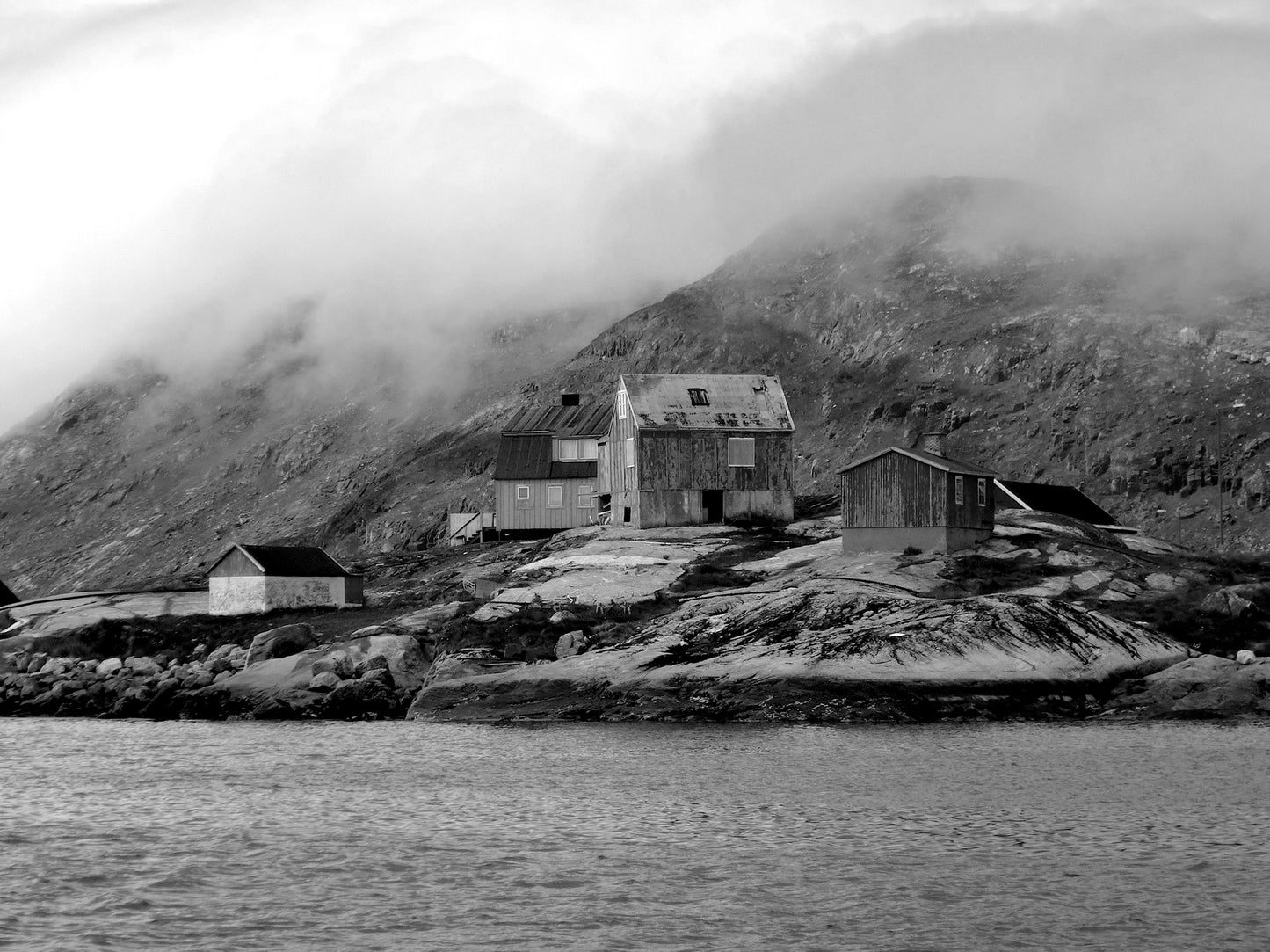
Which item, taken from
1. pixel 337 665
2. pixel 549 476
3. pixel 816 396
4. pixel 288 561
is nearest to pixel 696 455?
pixel 549 476

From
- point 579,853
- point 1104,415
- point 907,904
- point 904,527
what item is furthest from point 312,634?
point 1104,415

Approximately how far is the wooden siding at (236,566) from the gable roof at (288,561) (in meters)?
0.12

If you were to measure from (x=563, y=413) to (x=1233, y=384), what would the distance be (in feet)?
147

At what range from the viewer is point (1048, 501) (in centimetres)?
7869

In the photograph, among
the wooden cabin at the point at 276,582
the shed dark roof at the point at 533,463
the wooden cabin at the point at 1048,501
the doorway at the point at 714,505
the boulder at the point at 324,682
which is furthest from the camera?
the shed dark roof at the point at 533,463

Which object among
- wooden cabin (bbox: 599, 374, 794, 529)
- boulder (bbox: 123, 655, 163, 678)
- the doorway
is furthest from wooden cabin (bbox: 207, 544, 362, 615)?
the doorway

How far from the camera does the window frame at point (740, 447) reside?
78.5m

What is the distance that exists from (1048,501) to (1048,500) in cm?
13

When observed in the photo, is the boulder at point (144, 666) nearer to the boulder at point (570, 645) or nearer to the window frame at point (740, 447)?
the boulder at point (570, 645)

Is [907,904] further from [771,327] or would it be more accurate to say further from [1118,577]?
[771,327]

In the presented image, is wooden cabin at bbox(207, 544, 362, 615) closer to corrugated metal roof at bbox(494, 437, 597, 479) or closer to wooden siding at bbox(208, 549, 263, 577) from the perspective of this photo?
wooden siding at bbox(208, 549, 263, 577)

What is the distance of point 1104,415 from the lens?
10838cm

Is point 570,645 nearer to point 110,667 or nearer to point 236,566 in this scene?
point 110,667

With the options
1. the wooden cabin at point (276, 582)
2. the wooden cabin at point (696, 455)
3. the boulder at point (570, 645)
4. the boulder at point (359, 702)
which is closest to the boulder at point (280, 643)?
the boulder at point (359, 702)
